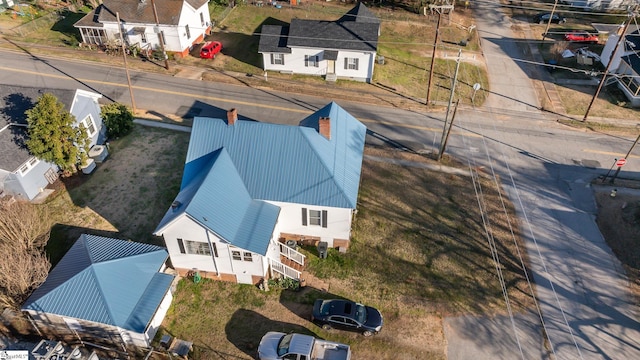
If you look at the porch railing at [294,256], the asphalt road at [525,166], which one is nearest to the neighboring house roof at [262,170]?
the porch railing at [294,256]

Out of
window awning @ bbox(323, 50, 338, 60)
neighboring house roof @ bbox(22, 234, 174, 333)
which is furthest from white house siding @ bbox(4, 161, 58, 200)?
window awning @ bbox(323, 50, 338, 60)

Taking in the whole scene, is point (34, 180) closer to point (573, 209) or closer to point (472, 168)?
point (472, 168)

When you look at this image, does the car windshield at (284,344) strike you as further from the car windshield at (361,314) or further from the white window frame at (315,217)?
the white window frame at (315,217)

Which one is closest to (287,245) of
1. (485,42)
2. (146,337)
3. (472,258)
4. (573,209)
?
(146,337)

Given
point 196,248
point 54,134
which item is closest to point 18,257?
point 196,248

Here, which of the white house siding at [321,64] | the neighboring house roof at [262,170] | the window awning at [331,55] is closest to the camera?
the neighboring house roof at [262,170]

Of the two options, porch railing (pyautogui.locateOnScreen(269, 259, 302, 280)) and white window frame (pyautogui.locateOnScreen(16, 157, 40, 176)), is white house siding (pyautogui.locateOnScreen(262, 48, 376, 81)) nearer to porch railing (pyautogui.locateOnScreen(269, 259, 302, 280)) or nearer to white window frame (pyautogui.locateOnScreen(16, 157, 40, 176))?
white window frame (pyautogui.locateOnScreen(16, 157, 40, 176))

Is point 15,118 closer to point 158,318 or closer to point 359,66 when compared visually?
point 158,318
